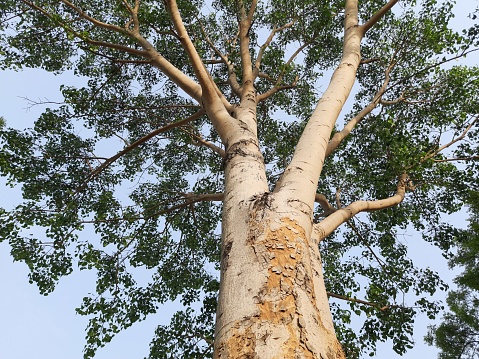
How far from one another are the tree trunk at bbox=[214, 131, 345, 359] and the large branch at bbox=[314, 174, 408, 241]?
0.70m

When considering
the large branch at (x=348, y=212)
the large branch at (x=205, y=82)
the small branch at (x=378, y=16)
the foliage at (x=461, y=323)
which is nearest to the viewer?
the large branch at (x=348, y=212)

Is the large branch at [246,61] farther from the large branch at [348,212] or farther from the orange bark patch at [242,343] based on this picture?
the orange bark patch at [242,343]

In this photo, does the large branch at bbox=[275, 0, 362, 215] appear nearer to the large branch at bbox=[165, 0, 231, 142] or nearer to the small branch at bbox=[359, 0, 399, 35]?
the small branch at bbox=[359, 0, 399, 35]

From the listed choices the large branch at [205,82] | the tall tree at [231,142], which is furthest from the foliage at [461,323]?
the large branch at [205,82]

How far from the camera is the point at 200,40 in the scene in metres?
8.35

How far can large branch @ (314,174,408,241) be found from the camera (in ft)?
11.7

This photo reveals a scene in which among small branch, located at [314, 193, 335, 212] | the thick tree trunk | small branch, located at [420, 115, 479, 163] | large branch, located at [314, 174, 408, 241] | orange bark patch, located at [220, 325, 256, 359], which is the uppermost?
small branch, located at [420, 115, 479, 163]

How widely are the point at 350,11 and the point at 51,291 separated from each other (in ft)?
21.5

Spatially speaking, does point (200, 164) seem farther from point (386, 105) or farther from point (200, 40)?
point (386, 105)

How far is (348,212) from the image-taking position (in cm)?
437

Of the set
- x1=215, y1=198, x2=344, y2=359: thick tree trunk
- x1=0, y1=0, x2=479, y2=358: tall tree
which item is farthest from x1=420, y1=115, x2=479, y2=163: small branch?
x1=215, y1=198, x2=344, y2=359: thick tree trunk

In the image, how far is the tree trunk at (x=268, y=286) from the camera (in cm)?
173

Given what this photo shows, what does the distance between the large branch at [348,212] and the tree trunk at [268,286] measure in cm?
70

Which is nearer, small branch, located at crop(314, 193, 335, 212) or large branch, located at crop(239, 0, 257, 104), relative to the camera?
small branch, located at crop(314, 193, 335, 212)
